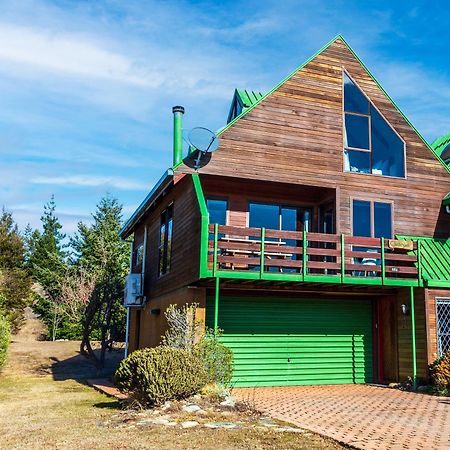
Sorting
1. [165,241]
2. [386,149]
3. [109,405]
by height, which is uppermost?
[386,149]

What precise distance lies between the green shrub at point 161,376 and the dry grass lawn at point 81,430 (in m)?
0.67

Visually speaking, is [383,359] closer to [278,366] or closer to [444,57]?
[278,366]

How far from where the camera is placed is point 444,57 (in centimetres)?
1675

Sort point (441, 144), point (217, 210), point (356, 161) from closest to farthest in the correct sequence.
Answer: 1. point (217, 210)
2. point (356, 161)
3. point (441, 144)

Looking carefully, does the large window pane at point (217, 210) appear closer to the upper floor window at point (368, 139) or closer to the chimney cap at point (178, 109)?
the chimney cap at point (178, 109)

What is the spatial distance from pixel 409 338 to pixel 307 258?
3590mm

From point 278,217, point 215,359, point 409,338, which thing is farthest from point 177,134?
point 409,338

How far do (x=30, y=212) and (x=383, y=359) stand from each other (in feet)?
148

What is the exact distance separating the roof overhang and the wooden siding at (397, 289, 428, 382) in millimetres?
7351

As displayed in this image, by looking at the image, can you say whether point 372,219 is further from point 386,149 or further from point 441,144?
point 441,144

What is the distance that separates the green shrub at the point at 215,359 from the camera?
1101cm

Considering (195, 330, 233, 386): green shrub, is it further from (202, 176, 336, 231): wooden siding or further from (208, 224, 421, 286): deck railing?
(202, 176, 336, 231): wooden siding

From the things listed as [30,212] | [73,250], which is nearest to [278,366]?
[73,250]

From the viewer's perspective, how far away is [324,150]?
15609 millimetres
